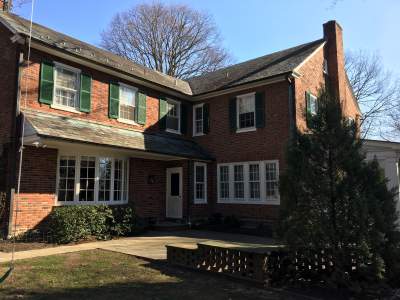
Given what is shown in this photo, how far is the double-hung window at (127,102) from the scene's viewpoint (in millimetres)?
14969

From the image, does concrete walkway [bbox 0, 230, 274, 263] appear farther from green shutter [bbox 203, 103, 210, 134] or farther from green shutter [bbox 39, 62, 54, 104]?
green shutter [bbox 203, 103, 210, 134]

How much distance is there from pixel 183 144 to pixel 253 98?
12.1 ft

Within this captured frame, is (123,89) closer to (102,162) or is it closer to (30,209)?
(102,162)

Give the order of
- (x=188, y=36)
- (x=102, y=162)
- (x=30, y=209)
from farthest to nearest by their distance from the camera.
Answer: (x=188, y=36), (x=102, y=162), (x=30, y=209)

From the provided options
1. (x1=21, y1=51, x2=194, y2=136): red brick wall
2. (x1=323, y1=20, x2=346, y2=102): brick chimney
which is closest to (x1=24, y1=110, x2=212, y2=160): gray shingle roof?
(x1=21, y1=51, x2=194, y2=136): red brick wall

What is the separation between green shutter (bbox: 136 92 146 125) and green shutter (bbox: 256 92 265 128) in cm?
482

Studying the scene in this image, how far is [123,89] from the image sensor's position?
1508cm

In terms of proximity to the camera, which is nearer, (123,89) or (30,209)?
(30,209)

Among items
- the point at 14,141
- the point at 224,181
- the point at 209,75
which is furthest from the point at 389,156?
the point at 14,141

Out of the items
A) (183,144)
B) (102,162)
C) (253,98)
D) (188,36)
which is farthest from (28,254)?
(188,36)

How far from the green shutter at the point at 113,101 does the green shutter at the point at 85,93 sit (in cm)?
97

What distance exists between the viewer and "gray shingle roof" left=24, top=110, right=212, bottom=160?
10922 millimetres

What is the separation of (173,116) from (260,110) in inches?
166

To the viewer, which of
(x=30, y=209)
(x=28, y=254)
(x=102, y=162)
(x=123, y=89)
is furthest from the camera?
(x=123, y=89)
